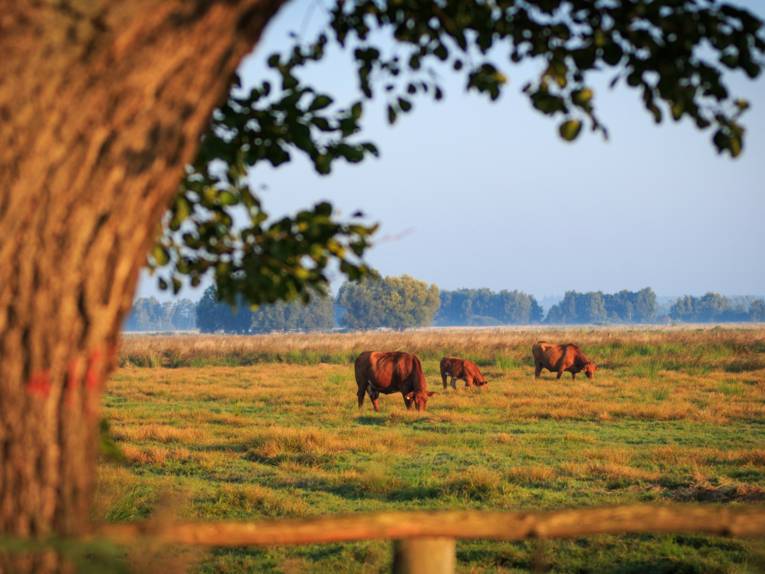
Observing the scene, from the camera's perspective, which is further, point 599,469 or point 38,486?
point 599,469

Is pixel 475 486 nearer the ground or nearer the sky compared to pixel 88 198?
nearer the ground

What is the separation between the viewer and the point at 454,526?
3.01 meters

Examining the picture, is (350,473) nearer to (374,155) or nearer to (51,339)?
(374,155)

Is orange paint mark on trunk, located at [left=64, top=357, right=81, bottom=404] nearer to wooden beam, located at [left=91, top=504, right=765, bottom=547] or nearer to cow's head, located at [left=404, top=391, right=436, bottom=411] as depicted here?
wooden beam, located at [left=91, top=504, right=765, bottom=547]

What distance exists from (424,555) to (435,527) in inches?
6.0

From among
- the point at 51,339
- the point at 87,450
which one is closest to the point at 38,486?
the point at 87,450

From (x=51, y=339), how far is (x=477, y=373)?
2324 centimetres

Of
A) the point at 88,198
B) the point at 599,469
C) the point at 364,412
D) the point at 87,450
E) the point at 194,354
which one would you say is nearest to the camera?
the point at 88,198

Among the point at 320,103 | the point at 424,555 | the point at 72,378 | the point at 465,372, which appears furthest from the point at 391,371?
the point at 72,378

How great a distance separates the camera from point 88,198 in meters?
2.42

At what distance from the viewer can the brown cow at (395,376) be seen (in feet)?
67.8

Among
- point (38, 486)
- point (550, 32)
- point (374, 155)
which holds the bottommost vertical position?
point (38, 486)

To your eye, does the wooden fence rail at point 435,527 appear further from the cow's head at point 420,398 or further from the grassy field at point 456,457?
the cow's head at point 420,398

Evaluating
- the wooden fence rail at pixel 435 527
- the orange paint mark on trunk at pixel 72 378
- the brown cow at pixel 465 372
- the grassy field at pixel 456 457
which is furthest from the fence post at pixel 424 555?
the brown cow at pixel 465 372
